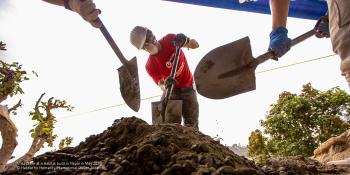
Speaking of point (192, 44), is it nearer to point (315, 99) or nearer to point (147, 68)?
point (147, 68)

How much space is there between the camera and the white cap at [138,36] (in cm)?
519

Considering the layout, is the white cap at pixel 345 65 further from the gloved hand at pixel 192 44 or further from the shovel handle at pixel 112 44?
the gloved hand at pixel 192 44

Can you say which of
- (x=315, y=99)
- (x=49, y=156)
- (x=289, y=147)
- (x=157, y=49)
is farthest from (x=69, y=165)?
(x=315, y=99)

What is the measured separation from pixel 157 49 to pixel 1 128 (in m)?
3.36

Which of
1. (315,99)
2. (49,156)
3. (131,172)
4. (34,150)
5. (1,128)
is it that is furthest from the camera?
(315,99)

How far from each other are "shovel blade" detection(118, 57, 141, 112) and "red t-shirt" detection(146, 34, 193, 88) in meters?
1.21

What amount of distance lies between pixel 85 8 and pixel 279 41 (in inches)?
90.0

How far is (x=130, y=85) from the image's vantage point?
4.47m

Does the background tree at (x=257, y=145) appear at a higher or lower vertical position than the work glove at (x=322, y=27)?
lower

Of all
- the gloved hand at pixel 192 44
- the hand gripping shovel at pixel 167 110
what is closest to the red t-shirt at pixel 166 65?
the gloved hand at pixel 192 44

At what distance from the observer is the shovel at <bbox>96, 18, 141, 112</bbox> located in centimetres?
440

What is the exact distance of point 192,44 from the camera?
563 cm

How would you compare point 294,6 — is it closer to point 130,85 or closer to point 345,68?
point 130,85

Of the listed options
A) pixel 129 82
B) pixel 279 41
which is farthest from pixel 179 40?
pixel 279 41
